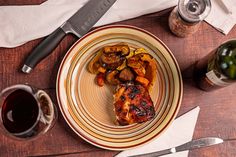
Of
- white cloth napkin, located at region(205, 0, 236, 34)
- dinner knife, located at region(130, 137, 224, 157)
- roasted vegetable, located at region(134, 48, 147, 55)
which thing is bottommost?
dinner knife, located at region(130, 137, 224, 157)

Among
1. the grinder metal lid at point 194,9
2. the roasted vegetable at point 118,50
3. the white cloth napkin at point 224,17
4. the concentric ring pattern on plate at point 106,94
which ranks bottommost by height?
the concentric ring pattern on plate at point 106,94

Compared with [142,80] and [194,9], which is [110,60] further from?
[194,9]

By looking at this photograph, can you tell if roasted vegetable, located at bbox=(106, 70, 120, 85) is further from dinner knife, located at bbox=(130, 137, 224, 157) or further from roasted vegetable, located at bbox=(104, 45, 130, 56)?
dinner knife, located at bbox=(130, 137, 224, 157)

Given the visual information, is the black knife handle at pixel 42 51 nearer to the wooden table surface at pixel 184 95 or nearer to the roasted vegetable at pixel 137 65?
the wooden table surface at pixel 184 95

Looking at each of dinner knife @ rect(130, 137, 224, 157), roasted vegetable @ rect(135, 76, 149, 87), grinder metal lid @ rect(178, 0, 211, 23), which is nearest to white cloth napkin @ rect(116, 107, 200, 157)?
dinner knife @ rect(130, 137, 224, 157)

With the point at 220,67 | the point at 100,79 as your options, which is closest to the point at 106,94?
the point at 100,79

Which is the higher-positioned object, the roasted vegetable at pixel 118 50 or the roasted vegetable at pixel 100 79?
the roasted vegetable at pixel 118 50

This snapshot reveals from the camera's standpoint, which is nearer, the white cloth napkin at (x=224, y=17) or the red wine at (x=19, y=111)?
the red wine at (x=19, y=111)

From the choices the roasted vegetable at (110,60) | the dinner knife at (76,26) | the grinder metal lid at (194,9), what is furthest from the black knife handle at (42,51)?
the grinder metal lid at (194,9)
